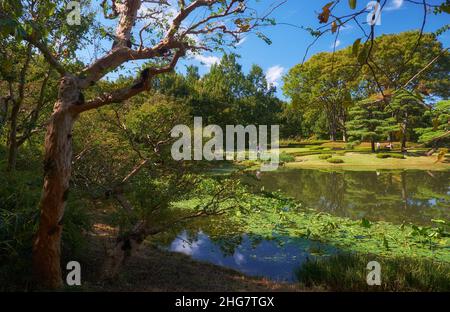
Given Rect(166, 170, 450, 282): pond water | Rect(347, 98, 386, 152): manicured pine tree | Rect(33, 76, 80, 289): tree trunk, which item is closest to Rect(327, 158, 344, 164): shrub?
Rect(166, 170, 450, 282): pond water

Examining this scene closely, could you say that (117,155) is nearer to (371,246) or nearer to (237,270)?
(237,270)

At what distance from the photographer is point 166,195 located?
622 centimetres

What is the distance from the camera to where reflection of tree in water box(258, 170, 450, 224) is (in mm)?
11648

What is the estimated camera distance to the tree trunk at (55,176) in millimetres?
3734

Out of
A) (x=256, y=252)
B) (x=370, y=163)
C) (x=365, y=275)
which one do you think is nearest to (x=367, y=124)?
(x=370, y=163)

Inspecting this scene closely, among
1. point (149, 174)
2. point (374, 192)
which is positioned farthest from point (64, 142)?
point (374, 192)

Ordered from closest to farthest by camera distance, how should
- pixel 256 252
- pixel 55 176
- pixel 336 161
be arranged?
pixel 55 176, pixel 256 252, pixel 336 161

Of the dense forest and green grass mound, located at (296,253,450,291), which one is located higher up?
the dense forest

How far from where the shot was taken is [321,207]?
504 inches

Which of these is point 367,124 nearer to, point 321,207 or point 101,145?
point 321,207

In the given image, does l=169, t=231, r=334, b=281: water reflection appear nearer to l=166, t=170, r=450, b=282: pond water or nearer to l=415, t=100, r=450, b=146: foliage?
l=166, t=170, r=450, b=282: pond water

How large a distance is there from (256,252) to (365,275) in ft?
8.97

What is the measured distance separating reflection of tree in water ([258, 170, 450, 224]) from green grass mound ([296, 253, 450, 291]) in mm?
4775
